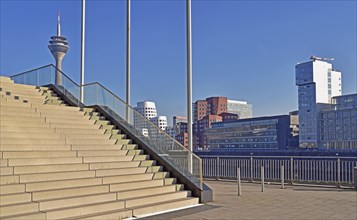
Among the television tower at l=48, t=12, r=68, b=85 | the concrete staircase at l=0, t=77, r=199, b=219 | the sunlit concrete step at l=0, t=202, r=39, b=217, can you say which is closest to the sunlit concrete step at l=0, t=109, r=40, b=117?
the concrete staircase at l=0, t=77, r=199, b=219

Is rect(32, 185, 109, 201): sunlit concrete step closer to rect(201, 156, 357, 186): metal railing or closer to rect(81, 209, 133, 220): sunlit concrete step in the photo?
rect(81, 209, 133, 220): sunlit concrete step

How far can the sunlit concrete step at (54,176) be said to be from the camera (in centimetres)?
901

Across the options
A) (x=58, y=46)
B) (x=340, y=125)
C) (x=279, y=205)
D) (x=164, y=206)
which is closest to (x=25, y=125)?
(x=164, y=206)

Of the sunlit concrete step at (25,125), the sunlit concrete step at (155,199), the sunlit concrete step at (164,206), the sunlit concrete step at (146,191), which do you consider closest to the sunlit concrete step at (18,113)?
the sunlit concrete step at (25,125)

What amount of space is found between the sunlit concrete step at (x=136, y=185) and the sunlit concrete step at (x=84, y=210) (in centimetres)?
84

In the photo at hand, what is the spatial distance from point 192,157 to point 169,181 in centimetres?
103

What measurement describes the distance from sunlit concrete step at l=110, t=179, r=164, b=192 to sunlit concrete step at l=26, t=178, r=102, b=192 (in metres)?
0.44

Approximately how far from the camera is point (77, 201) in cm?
877

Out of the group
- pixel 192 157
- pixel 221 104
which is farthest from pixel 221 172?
pixel 221 104

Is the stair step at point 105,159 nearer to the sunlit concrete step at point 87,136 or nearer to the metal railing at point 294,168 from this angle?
the sunlit concrete step at point 87,136

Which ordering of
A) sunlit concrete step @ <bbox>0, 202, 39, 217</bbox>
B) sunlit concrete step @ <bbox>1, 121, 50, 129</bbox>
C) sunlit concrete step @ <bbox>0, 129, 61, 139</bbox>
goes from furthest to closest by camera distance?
sunlit concrete step @ <bbox>1, 121, 50, 129</bbox> < sunlit concrete step @ <bbox>0, 129, 61, 139</bbox> < sunlit concrete step @ <bbox>0, 202, 39, 217</bbox>

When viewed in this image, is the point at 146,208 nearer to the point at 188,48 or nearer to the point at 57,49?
the point at 188,48

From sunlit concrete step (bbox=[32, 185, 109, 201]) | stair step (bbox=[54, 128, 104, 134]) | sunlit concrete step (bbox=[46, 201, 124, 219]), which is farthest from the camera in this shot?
stair step (bbox=[54, 128, 104, 134])

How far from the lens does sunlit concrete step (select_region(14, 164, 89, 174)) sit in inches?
364
